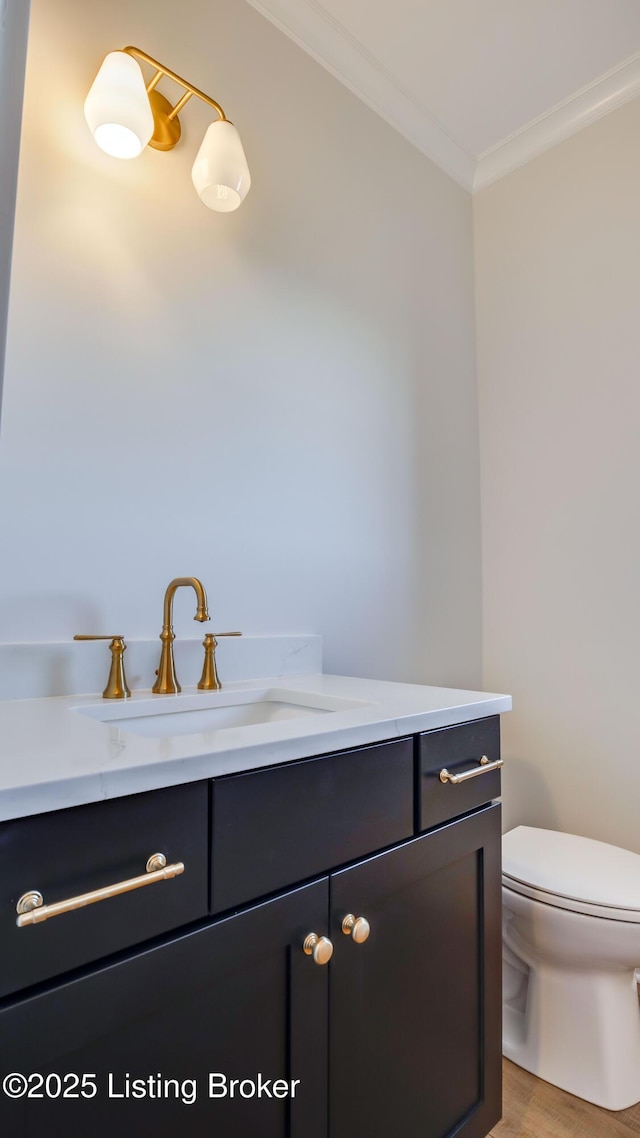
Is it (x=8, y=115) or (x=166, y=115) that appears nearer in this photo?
(x=8, y=115)

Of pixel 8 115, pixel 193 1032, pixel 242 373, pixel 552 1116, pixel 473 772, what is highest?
pixel 8 115

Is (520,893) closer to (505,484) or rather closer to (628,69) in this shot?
(505,484)

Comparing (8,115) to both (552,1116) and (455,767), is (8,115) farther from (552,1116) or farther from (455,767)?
(552,1116)

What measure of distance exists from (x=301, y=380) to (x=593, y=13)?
50.2 inches

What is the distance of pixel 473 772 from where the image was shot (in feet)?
3.39

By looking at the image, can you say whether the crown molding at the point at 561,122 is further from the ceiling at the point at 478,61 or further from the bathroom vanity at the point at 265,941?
the bathroom vanity at the point at 265,941

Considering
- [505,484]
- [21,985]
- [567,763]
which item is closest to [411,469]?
[505,484]

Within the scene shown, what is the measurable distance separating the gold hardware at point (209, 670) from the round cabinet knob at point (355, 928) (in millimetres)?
504

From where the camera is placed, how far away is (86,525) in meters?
1.14

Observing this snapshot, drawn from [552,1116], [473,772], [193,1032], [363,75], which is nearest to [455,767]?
[473,772]

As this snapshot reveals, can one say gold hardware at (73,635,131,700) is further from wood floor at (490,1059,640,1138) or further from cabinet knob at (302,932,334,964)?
wood floor at (490,1059,640,1138)

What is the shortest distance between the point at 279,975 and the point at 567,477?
1.63 m

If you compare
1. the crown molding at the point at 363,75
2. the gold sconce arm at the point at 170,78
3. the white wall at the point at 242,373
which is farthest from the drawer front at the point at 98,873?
the crown molding at the point at 363,75

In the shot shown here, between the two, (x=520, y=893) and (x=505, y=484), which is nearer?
(x=520, y=893)
